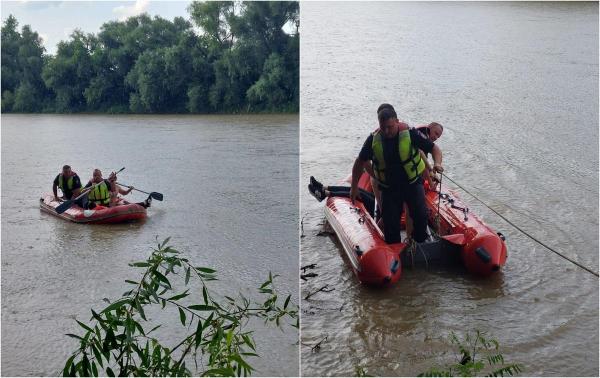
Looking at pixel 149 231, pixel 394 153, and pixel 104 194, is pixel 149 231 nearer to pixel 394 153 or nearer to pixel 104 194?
pixel 104 194

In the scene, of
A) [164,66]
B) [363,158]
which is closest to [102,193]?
[363,158]

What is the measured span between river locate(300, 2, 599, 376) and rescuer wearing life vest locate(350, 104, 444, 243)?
1.43 feet

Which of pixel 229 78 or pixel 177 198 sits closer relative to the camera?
pixel 177 198

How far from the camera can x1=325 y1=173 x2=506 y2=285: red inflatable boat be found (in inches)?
121

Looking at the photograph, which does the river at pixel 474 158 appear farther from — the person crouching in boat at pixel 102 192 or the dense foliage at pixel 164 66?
the person crouching in boat at pixel 102 192

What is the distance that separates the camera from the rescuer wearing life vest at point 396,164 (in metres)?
2.74

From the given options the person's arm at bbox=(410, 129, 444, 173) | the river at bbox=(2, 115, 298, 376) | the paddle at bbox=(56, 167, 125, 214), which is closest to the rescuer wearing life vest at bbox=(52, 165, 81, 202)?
the paddle at bbox=(56, 167, 125, 214)

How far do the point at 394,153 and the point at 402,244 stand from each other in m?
0.57

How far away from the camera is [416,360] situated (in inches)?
101

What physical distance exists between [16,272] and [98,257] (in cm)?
52

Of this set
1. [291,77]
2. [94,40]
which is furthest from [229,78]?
[94,40]

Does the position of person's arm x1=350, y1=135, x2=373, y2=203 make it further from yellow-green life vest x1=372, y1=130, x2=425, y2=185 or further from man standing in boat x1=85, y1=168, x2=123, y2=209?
man standing in boat x1=85, y1=168, x2=123, y2=209

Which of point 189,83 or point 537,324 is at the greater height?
point 189,83

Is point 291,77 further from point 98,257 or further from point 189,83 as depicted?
point 98,257
